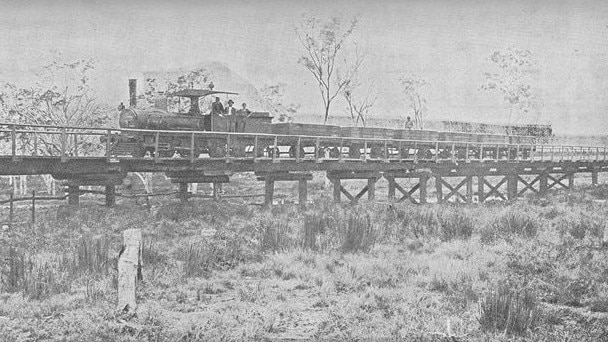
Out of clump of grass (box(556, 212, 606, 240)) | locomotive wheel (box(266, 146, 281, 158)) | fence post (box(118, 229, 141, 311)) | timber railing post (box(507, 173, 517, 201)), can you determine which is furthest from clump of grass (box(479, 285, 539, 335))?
timber railing post (box(507, 173, 517, 201))

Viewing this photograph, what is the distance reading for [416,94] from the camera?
51188mm

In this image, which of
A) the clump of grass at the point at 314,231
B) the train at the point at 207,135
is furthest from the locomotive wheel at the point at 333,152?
the clump of grass at the point at 314,231

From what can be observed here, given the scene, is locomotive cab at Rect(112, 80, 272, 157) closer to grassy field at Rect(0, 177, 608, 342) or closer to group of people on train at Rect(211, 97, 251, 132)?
group of people on train at Rect(211, 97, 251, 132)

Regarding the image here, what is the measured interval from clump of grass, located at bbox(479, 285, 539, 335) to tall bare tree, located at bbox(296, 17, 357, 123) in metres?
31.4

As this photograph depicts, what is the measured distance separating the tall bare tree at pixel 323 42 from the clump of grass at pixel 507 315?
31.4m

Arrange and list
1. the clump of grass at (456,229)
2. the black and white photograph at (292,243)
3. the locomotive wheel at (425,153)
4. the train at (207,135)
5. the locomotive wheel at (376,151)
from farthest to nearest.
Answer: the locomotive wheel at (425,153) → the locomotive wheel at (376,151) → the train at (207,135) → the clump of grass at (456,229) → the black and white photograph at (292,243)

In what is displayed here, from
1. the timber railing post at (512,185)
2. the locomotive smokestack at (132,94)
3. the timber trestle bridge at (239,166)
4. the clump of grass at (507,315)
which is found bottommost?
the timber railing post at (512,185)

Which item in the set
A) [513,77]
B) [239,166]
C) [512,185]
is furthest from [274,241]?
[513,77]

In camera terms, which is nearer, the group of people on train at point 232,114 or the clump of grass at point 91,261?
the clump of grass at point 91,261

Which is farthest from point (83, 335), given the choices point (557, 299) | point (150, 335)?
point (557, 299)

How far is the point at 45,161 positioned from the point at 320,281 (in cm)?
839

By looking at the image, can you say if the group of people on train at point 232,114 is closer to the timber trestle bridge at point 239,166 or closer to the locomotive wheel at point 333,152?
the timber trestle bridge at point 239,166

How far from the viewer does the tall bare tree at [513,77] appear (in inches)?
2029

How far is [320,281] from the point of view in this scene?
919cm
